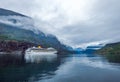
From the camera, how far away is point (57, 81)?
46500 mm

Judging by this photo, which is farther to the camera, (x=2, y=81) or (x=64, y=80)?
(x=64, y=80)

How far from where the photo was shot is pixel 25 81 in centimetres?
4569

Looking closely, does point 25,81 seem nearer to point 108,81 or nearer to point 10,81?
point 10,81

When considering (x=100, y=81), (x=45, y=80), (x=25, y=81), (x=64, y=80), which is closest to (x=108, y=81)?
(x=100, y=81)

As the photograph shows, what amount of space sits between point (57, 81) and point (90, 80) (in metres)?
8.21

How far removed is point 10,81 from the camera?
45156 mm

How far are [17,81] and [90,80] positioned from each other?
17.1m

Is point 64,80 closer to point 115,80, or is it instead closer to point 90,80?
point 90,80

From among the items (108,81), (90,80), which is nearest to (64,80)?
(90,80)

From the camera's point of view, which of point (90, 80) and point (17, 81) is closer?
point (17, 81)

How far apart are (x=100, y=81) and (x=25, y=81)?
1713 centimetres

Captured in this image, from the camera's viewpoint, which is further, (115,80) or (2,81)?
(115,80)

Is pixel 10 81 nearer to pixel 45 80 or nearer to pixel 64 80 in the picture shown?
pixel 45 80

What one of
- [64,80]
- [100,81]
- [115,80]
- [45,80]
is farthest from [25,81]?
[115,80]
